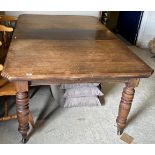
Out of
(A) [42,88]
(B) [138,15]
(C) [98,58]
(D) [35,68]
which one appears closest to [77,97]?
(A) [42,88]

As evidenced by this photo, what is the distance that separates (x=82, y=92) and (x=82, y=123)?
13.9 inches

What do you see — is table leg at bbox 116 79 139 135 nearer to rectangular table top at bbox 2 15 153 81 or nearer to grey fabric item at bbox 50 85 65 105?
rectangular table top at bbox 2 15 153 81

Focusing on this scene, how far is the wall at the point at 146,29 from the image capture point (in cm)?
411

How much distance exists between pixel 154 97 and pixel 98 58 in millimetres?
1293

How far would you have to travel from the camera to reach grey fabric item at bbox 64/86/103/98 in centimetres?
223

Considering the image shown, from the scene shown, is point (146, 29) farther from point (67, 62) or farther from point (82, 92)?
point (67, 62)

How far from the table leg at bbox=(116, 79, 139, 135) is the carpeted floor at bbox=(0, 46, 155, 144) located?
0.38 ft

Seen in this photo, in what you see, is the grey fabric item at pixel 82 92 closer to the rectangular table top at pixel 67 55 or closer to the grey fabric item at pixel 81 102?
the grey fabric item at pixel 81 102

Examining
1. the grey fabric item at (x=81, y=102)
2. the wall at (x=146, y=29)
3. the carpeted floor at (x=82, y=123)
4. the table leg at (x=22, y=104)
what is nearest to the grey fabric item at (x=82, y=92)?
the grey fabric item at (x=81, y=102)

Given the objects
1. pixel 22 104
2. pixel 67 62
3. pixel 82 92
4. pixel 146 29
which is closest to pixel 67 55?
pixel 67 62

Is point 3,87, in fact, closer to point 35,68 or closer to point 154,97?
point 35,68

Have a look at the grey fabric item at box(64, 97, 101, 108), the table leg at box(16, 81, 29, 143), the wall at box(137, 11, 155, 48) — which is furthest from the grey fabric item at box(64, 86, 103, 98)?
the wall at box(137, 11, 155, 48)

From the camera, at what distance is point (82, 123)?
2.04 m

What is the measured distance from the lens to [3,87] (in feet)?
5.51
